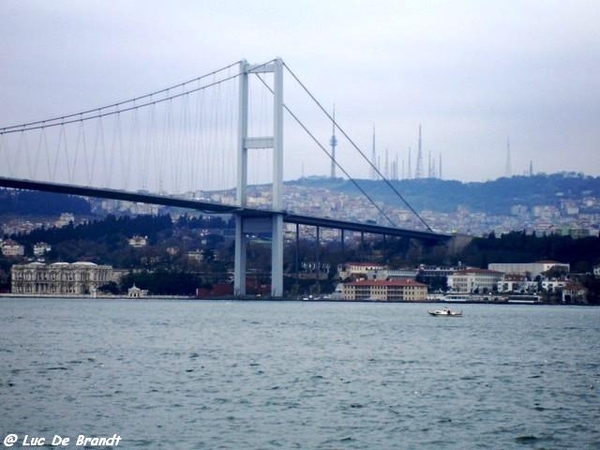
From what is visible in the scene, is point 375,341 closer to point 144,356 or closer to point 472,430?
point 144,356

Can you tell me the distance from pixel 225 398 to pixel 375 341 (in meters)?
13.3

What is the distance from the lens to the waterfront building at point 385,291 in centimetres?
7738

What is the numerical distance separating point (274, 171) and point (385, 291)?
2046cm

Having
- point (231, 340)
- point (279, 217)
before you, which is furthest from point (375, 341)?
point (279, 217)

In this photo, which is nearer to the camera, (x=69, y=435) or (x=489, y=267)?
(x=69, y=435)

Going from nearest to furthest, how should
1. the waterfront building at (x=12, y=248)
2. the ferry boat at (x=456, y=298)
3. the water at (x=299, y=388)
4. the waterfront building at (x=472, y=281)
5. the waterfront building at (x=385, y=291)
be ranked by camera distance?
the water at (x=299, y=388)
the ferry boat at (x=456, y=298)
the waterfront building at (x=385, y=291)
the waterfront building at (x=472, y=281)
the waterfront building at (x=12, y=248)

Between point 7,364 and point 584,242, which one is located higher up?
point 584,242

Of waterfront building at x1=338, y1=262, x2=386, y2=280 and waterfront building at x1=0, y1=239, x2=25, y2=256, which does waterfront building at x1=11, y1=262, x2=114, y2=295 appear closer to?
waterfront building at x1=338, y1=262, x2=386, y2=280

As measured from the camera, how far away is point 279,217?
5981cm

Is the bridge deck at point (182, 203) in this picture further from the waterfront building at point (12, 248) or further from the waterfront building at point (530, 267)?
the waterfront building at point (12, 248)

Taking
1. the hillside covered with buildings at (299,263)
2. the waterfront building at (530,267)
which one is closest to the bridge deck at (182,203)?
the hillside covered with buildings at (299,263)

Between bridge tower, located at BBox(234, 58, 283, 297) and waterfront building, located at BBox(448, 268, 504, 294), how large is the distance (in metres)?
21.7

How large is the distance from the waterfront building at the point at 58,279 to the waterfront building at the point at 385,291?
1555cm

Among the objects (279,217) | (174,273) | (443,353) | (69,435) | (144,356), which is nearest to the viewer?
(69,435)
